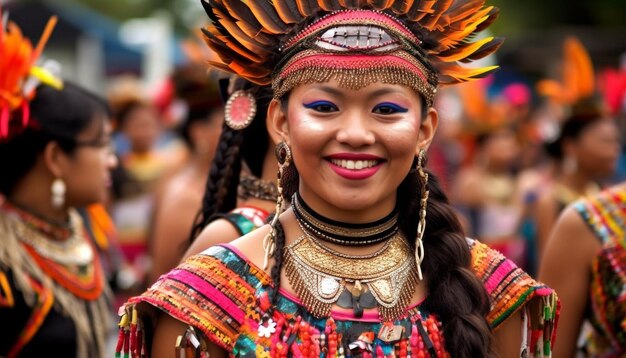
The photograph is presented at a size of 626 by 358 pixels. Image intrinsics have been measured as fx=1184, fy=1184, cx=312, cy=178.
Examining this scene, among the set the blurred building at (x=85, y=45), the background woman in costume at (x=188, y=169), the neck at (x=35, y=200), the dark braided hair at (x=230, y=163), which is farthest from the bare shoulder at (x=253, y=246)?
the blurred building at (x=85, y=45)

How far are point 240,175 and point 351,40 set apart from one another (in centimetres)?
137

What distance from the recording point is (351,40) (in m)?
3.30

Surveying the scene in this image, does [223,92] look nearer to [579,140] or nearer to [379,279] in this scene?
[379,279]

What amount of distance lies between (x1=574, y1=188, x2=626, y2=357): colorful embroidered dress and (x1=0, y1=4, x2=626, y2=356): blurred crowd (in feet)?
2.29

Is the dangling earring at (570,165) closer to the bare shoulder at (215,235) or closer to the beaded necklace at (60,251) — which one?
the beaded necklace at (60,251)

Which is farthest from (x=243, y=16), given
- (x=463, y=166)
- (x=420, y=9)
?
(x=463, y=166)

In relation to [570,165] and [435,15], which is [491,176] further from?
[435,15]

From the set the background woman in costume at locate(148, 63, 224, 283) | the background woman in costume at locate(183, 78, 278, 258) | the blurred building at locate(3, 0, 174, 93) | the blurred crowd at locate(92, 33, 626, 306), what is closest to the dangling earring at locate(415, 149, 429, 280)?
the background woman in costume at locate(183, 78, 278, 258)

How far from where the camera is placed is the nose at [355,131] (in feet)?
10.6

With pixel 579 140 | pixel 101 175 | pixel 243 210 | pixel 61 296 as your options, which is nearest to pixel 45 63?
pixel 101 175

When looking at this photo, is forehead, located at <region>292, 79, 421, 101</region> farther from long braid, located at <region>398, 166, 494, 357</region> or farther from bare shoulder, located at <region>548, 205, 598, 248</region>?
bare shoulder, located at <region>548, 205, 598, 248</region>

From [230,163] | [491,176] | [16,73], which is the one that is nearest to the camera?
[230,163]

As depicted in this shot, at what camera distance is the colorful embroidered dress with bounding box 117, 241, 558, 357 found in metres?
3.26

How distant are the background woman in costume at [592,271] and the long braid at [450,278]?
4.79 ft
